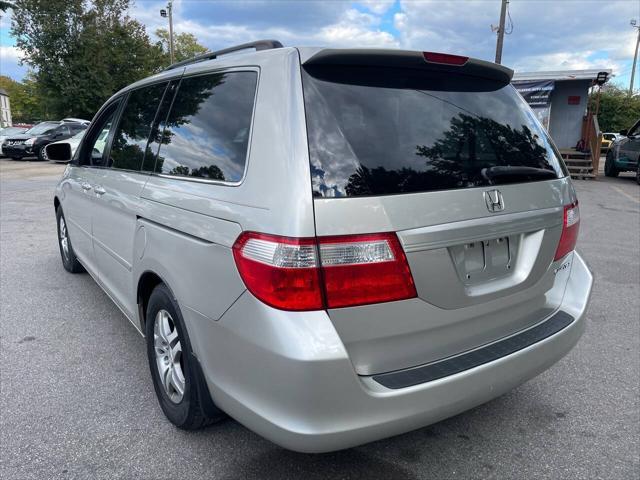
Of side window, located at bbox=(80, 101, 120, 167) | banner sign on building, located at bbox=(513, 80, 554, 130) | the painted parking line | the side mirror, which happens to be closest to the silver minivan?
side window, located at bbox=(80, 101, 120, 167)

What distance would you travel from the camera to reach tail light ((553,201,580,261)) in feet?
8.06

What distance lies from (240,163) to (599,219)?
348 inches

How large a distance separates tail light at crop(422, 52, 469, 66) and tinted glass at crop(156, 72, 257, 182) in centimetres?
73

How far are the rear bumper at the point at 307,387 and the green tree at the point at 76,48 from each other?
34437 mm

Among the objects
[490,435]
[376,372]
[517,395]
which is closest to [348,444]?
[376,372]

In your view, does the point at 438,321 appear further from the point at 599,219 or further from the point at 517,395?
the point at 599,219

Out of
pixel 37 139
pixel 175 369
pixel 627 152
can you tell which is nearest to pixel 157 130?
pixel 175 369

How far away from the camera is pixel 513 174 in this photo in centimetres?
224

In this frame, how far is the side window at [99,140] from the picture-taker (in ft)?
12.1

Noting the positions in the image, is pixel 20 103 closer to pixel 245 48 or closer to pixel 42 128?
pixel 42 128

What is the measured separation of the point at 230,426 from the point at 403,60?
1.98 m

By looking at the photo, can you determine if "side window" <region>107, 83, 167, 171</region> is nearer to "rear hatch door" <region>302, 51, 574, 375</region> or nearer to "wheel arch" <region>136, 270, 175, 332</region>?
"wheel arch" <region>136, 270, 175, 332</region>

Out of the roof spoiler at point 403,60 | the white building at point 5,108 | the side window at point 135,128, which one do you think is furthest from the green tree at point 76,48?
the white building at point 5,108

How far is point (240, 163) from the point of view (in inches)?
79.8
